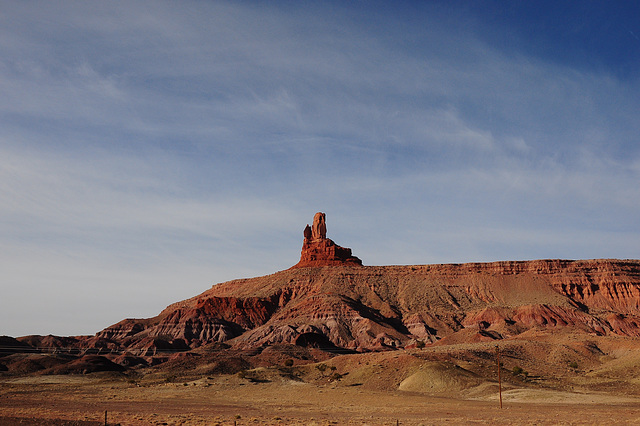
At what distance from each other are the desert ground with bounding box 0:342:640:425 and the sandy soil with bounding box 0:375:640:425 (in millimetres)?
86

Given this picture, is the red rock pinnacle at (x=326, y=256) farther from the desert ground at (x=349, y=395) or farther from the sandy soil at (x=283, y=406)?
the sandy soil at (x=283, y=406)

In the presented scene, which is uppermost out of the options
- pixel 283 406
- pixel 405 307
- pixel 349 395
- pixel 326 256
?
pixel 326 256

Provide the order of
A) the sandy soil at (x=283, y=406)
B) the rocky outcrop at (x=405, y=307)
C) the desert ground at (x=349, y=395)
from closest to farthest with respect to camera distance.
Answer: the sandy soil at (x=283, y=406) < the desert ground at (x=349, y=395) < the rocky outcrop at (x=405, y=307)

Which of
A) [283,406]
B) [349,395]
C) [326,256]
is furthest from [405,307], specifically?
[283,406]

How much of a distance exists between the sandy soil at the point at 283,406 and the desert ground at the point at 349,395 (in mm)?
86

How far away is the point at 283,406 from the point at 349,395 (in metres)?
9.78

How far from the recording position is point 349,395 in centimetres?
5994

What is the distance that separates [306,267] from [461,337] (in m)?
80.5

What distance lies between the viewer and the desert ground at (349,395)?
135 ft

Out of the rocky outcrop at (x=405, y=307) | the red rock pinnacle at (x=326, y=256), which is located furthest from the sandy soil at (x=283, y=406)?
the red rock pinnacle at (x=326, y=256)

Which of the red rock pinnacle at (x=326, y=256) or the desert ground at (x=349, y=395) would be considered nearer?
the desert ground at (x=349, y=395)

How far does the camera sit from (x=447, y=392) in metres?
60.1

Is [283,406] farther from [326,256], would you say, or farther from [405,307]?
[326,256]

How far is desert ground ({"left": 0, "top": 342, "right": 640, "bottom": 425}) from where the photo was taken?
135 ft
